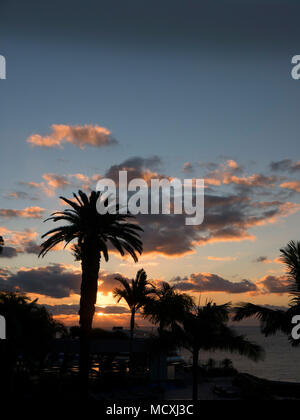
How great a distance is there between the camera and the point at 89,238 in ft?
121

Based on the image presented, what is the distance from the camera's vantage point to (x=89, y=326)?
36.0 metres

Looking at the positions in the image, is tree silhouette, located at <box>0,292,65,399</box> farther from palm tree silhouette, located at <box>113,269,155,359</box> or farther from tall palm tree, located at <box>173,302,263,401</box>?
palm tree silhouette, located at <box>113,269,155,359</box>

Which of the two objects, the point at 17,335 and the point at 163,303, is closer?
the point at 17,335

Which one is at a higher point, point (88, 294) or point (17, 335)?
point (88, 294)

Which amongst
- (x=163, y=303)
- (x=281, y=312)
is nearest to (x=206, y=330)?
(x=281, y=312)

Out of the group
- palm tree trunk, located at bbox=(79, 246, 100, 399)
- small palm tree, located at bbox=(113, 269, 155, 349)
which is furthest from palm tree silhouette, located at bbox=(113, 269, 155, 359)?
palm tree trunk, located at bbox=(79, 246, 100, 399)

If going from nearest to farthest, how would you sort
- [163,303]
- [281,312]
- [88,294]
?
[281,312] < [88,294] < [163,303]

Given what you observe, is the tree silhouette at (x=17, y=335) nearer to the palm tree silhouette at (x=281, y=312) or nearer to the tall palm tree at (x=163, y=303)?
the palm tree silhouette at (x=281, y=312)

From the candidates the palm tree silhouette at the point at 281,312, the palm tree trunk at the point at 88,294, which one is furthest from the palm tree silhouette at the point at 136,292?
the palm tree silhouette at the point at 281,312

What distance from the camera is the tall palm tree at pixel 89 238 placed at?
→ 3609 centimetres

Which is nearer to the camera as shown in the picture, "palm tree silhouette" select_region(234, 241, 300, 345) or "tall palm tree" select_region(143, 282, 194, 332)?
"palm tree silhouette" select_region(234, 241, 300, 345)

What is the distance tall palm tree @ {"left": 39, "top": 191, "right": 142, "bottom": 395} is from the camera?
36094 millimetres

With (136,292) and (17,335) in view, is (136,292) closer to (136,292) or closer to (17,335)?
(136,292)
